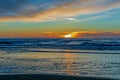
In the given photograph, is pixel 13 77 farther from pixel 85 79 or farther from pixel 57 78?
pixel 85 79

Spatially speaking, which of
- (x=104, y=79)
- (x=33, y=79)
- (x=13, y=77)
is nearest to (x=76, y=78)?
(x=104, y=79)

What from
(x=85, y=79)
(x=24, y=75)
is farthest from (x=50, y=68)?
(x=85, y=79)

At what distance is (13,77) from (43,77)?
1.33 m

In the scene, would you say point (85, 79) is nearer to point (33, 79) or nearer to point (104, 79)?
point (104, 79)

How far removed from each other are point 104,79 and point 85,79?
2.77 ft

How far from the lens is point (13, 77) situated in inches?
431

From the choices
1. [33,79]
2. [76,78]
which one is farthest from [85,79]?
[33,79]

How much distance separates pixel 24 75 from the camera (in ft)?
37.2

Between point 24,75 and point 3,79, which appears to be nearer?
point 3,79

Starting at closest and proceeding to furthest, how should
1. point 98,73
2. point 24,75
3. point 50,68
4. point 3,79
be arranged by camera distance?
point 3,79 → point 24,75 → point 98,73 → point 50,68

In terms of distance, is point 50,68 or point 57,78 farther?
point 50,68

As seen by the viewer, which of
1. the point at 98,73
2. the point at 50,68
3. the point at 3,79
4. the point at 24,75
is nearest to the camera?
the point at 3,79

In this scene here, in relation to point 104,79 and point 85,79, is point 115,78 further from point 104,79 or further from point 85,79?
point 85,79

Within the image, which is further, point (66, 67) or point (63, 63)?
point (63, 63)
